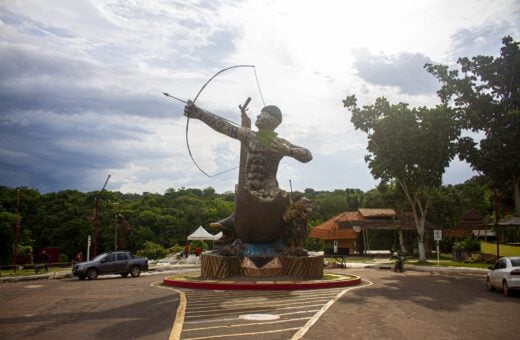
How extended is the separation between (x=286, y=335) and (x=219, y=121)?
13.3 metres

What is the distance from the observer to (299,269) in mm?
18703

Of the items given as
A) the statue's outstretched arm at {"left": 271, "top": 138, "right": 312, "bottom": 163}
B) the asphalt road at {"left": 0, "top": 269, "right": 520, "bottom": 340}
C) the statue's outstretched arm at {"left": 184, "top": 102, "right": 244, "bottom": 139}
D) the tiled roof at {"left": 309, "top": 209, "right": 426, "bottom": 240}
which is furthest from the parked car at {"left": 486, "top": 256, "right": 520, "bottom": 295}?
the tiled roof at {"left": 309, "top": 209, "right": 426, "bottom": 240}

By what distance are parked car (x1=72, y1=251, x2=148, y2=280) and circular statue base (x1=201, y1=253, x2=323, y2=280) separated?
301 inches

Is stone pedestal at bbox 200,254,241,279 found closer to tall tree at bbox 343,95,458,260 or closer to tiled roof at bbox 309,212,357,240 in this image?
tall tree at bbox 343,95,458,260

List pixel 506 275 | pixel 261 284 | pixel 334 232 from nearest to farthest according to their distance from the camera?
pixel 506 275 → pixel 261 284 → pixel 334 232

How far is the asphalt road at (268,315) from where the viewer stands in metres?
8.20

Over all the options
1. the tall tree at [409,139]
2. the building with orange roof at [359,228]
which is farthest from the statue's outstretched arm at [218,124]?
the building with orange roof at [359,228]

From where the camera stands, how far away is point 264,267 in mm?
18719

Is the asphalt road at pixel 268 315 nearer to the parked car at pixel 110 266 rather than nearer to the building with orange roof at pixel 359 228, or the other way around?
the parked car at pixel 110 266

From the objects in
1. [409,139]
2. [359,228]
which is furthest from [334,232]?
[409,139]

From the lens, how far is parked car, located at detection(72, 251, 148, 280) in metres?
23.3

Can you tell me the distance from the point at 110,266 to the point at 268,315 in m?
16.7

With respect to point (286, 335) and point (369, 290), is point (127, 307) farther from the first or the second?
point (369, 290)

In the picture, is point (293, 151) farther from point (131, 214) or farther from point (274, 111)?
point (131, 214)
